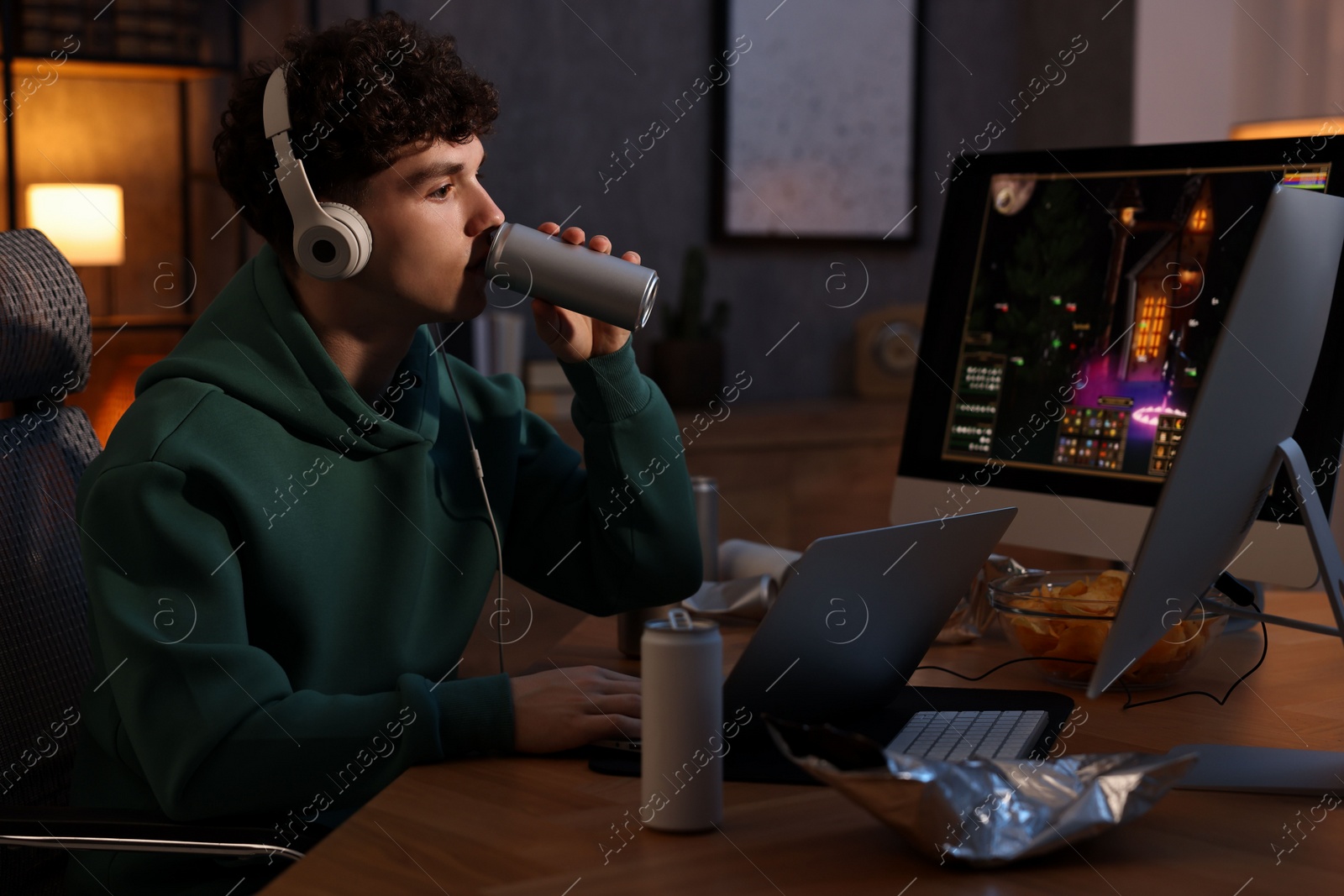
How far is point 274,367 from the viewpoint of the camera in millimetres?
1093

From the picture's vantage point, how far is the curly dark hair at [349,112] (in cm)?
114

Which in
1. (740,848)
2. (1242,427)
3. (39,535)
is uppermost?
(1242,427)

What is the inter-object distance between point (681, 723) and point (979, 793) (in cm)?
18

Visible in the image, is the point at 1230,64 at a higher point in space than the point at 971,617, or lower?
higher

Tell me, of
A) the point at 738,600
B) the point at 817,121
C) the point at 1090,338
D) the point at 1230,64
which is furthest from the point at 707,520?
the point at 1230,64

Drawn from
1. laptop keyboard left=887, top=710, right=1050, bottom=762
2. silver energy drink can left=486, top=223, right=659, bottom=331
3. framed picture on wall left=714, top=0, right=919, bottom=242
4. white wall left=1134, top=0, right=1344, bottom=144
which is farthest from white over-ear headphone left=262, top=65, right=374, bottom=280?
white wall left=1134, top=0, right=1344, bottom=144

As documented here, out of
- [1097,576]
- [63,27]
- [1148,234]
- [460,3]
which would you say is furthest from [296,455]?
[460,3]

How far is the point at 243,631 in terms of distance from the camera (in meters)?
0.97

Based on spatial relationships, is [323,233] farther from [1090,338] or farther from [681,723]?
[1090,338]

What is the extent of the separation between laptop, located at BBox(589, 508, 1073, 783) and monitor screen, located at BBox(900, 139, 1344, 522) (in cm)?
37

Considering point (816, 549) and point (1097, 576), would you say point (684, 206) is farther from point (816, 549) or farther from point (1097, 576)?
point (816, 549)

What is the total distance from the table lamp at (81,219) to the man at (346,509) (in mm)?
1588

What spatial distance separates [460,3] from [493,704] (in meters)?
2.45

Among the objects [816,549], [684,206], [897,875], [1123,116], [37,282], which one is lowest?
[897,875]
